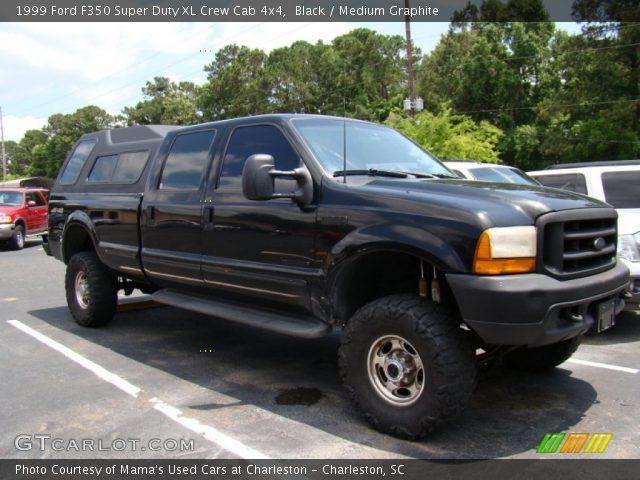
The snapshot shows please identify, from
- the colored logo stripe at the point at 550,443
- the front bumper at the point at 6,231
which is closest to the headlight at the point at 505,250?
the colored logo stripe at the point at 550,443

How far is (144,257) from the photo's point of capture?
17.9 feet

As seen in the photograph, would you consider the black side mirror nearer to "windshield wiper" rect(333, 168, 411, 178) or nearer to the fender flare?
"windshield wiper" rect(333, 168, 411, 178)

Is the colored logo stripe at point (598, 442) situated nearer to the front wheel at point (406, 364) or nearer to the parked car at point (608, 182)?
the front wheel at point (406, 364)

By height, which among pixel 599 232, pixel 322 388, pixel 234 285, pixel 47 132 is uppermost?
pixel 47 132

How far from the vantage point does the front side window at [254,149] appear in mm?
4305

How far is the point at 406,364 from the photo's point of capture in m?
3.54

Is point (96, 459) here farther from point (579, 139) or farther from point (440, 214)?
point (579, 139)

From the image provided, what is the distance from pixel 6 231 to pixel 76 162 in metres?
11.0

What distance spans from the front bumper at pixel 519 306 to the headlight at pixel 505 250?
51 mm

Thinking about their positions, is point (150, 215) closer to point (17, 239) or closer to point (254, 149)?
point (254, 149)

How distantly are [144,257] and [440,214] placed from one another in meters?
3.17

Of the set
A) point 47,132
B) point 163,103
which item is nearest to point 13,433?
point 163,103

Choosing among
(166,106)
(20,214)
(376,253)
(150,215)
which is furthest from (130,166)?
(166,106)

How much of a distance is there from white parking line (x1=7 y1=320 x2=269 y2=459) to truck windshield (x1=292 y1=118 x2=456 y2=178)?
1.87m
